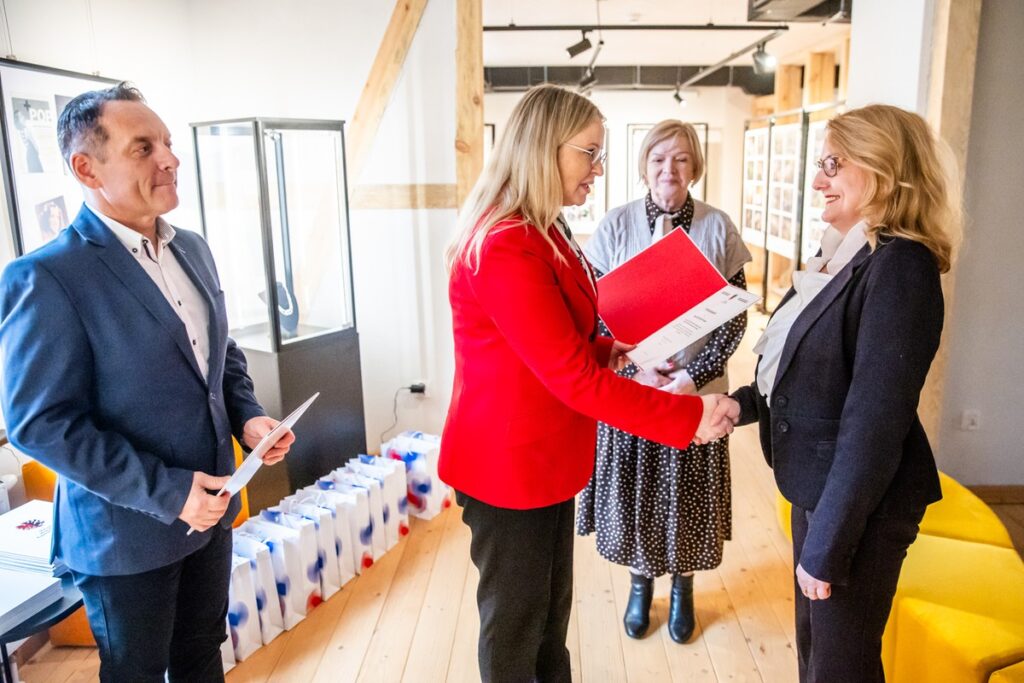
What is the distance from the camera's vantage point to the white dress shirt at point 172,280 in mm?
1455

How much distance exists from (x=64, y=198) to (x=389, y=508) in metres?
1.72

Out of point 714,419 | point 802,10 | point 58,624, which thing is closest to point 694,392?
point 714,419

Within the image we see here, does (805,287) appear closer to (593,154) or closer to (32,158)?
(593,154)

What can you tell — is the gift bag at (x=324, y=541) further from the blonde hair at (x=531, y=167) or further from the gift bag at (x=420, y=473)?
the blonde hair at (x=531, y=167)

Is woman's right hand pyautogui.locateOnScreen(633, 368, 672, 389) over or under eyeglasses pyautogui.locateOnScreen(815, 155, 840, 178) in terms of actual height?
under

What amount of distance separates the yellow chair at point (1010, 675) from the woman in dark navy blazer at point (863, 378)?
269mm

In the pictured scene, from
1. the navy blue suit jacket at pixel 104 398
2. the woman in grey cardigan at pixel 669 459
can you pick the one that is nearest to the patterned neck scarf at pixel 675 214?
the woman in grey cardigan at pixel 669 459

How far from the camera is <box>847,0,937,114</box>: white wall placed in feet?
9.66

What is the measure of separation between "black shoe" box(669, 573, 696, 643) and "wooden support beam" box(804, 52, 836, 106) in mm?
6956

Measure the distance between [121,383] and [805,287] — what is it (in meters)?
1.36

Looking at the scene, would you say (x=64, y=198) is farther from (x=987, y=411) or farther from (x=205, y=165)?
(x=987, y=411)

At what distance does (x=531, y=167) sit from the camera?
4.77ft

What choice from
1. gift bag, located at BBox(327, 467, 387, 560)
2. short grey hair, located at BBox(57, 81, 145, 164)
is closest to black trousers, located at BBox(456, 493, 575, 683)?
short grey hair, located at BBox(57, 81, 145, 164)

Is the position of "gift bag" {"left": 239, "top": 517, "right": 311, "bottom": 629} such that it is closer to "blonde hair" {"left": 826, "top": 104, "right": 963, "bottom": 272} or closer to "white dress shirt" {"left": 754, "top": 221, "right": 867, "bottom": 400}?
"white dress shirt" {"left": 754, "top": 221, "right": 867, "bottom": 400}
